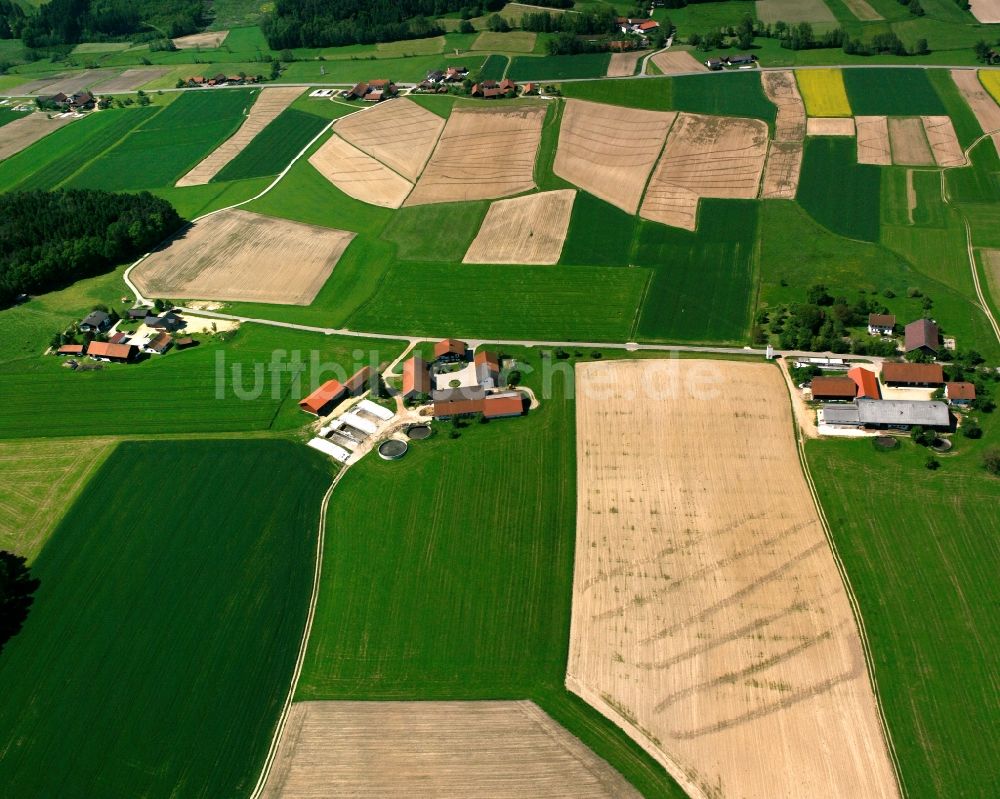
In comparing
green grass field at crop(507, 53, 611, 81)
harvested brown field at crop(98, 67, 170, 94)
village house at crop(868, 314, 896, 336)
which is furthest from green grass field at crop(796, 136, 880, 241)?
harvested brown field at crop(98, 67, 170, 94)

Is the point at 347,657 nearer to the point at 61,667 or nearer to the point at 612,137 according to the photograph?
the point at 61,667

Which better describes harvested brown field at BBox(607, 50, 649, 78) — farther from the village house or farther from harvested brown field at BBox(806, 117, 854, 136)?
the village house

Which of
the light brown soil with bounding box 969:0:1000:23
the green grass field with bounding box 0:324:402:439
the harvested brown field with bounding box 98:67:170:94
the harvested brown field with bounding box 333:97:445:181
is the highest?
the light brown soil with bounding box 969:0:1000:23

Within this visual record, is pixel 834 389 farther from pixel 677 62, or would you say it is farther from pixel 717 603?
pixel 677 62

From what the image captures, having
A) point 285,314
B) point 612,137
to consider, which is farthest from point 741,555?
point 612,137

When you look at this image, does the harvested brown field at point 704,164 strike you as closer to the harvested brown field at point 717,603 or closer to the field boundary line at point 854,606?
the harvested brown field at point 717,603

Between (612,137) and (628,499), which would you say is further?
(612,137)

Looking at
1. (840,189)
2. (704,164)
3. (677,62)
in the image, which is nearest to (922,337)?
(840,189)
